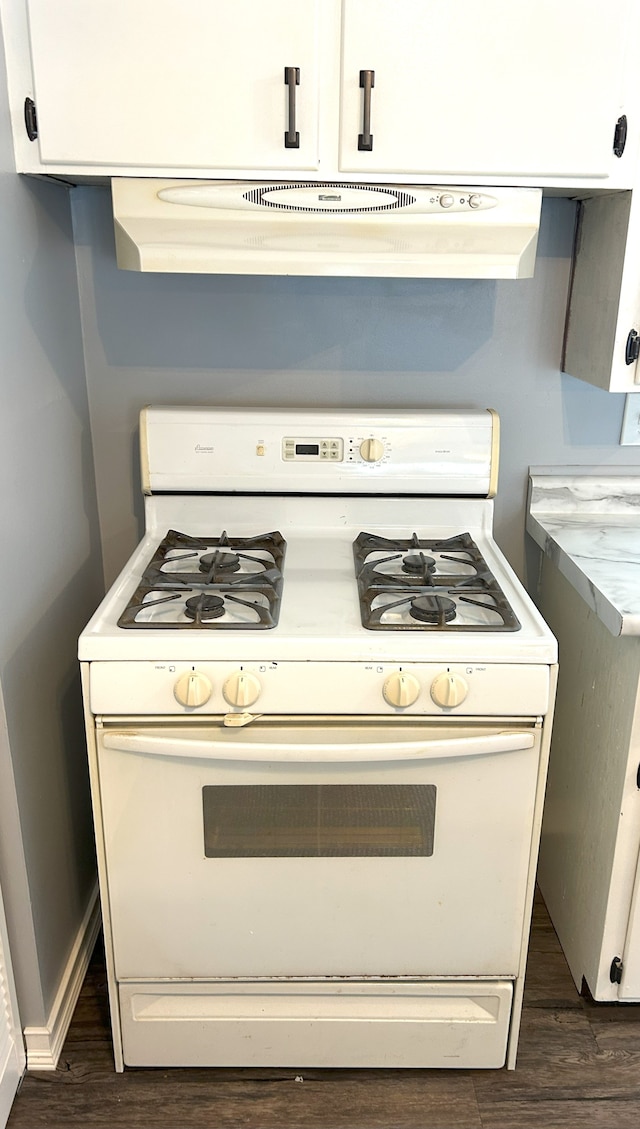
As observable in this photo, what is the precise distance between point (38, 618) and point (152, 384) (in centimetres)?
63

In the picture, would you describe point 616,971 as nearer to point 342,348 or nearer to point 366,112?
point 342,348

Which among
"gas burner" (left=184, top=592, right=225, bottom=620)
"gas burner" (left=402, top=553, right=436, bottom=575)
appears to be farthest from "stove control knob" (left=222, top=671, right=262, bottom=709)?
"gas burner" (left=402, top=553, right=436, bottom=575)

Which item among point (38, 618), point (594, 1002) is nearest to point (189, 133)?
point (38, 618)

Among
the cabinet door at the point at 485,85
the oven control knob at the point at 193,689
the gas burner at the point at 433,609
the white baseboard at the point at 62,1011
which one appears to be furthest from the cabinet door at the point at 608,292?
the white baseboard at the point at 62,1011

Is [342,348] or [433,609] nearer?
[433,609]

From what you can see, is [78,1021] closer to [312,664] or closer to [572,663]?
[312,664]

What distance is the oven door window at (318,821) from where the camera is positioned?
145cm

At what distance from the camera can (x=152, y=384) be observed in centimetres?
197

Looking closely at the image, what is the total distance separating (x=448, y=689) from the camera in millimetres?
1377

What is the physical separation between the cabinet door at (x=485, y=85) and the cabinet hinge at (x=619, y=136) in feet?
0.04

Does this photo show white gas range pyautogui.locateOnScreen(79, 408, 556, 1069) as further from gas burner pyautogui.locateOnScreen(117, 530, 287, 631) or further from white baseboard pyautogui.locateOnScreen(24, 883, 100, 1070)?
white baseboard pyautogui.locateOnScreen(24, 883, 100, 1070)

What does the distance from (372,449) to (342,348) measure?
266 millimetres

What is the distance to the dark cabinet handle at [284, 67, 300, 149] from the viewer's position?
4.63ft

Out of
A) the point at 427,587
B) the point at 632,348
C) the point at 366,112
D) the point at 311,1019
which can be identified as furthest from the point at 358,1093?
the point at 366,112
